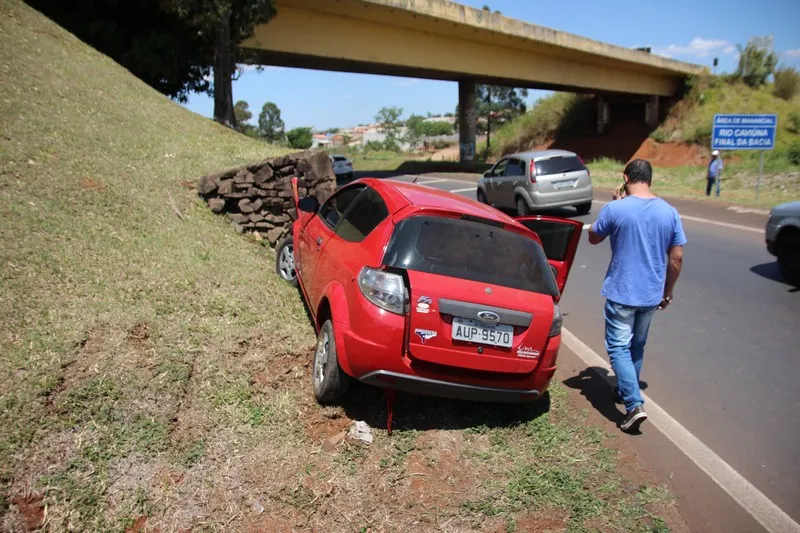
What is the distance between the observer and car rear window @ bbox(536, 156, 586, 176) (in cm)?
1392

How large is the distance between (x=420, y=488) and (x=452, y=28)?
26.4m

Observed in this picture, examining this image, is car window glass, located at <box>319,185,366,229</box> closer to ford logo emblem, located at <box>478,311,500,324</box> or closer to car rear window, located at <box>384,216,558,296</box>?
car rear window, located at <box>384,216,558,296</box>

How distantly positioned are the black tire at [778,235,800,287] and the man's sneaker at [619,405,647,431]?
17.1 ft

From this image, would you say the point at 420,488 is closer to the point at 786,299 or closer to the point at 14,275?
the point at 14,275

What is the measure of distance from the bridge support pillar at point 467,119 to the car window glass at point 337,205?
3261cm

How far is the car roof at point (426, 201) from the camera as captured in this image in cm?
422

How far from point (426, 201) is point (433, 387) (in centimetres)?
144

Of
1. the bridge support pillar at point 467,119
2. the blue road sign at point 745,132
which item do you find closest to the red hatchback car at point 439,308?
the blue road sign at point 745,132

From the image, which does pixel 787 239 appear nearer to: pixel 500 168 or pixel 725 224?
pixel 725 224

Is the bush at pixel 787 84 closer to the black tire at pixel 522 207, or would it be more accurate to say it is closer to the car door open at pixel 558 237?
the black tire at pixel 522 207

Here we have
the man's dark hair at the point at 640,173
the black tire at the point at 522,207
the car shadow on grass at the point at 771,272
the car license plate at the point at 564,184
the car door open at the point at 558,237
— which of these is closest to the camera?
the man's dark hair at the point at 640,173

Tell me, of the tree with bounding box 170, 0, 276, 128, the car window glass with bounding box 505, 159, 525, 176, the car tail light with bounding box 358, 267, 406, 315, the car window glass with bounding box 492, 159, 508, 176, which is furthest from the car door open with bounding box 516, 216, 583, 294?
the tree with bounding box 170, 0, 276, 128

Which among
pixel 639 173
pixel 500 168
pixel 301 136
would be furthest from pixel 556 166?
pixel 301 136

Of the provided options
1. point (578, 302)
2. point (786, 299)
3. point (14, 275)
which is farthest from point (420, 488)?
point (786, 299)
